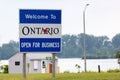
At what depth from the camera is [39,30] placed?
34375 millimetres

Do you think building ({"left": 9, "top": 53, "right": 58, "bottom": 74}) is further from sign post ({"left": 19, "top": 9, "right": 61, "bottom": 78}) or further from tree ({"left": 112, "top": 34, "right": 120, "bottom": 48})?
sign post ({"left": 19, "top": 9, "right": 61, "bottom": 78})

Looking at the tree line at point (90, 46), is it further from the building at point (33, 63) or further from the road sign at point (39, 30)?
the road sign at point (39, 30)

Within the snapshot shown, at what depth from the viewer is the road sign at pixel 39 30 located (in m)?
34.0

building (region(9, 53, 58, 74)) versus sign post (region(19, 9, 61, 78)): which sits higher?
sign post (region(19, 9, 61, 78))

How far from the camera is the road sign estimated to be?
3403 cm

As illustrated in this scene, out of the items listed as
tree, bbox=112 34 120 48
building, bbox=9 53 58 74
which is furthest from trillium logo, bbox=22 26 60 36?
tree, bbox=112 34 120 48

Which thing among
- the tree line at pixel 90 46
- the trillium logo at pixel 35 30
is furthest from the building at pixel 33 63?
the trillium logo at pixel 35 30

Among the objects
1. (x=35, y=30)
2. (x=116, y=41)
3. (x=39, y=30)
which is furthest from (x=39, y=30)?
(x=116, y=41)

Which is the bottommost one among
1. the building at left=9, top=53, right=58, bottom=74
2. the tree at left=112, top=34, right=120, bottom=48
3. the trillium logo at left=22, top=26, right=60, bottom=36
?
the building at left=9, top=53, right=58, bottom=74

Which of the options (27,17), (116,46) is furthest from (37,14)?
(116,46)

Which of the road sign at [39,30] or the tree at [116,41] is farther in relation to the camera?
the tree at [116,41]

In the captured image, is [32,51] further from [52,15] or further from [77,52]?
[77,52]

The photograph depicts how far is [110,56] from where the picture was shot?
4594 inches

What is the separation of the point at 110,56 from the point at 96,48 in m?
5.76
